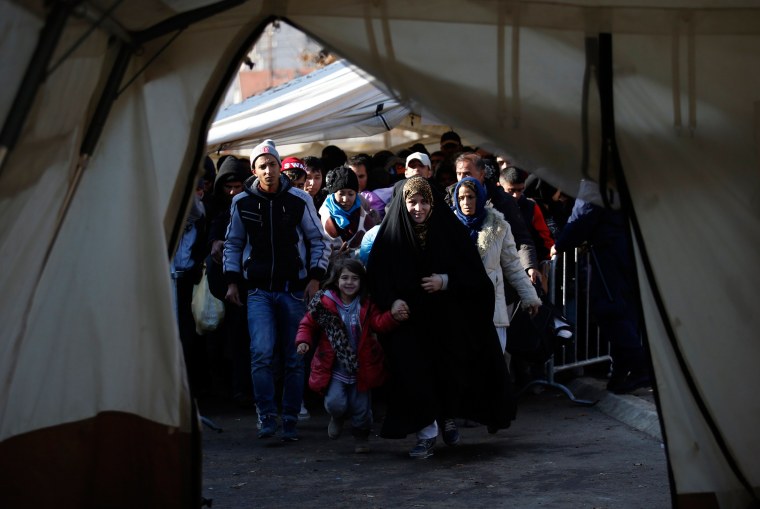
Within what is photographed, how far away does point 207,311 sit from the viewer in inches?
443

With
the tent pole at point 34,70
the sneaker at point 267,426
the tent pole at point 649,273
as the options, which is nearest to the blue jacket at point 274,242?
the sneaker at point 267,426

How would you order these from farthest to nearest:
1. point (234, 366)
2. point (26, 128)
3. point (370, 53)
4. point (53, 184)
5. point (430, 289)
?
1. point (234, 366)
2. point (430, 289)
3. point (370, 53)
4. point (53, 184)
5. point (26, 128)

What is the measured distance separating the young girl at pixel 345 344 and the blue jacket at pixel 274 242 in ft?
2.06

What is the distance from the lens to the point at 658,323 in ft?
20.2

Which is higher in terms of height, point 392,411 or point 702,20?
point 702,20

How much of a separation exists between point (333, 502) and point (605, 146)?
2.86 meters

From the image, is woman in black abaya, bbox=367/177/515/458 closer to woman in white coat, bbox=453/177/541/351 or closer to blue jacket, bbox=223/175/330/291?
woman in white coat, bbox=453/177/541/351

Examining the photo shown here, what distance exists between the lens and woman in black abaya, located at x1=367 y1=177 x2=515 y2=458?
29.3 feet

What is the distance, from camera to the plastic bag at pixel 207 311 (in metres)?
11.2

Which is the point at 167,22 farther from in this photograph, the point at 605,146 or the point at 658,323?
the point at 658,323

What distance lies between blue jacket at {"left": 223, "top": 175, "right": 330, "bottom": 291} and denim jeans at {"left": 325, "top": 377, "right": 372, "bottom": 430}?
104cm

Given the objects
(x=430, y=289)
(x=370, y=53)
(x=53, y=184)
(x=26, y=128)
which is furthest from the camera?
(x=430, y=289)

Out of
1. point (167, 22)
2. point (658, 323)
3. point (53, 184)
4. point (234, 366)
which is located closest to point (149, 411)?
point (53, 184)

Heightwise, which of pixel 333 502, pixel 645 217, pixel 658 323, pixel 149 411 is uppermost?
pixel 645 217
